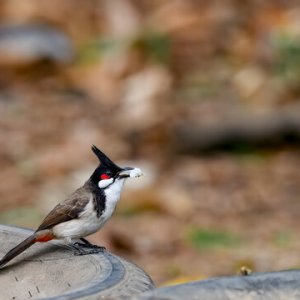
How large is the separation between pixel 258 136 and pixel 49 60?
3.36 m

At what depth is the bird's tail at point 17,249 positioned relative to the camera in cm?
372

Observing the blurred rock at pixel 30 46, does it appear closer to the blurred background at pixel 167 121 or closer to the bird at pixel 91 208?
the blurred background at pixel 167 121

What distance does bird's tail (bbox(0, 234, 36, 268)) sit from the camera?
3721 mm

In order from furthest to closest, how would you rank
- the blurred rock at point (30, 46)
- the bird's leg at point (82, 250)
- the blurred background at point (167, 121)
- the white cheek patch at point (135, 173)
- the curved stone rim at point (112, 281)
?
the blurred rock at point (30, 46) → the blurred background at point (167, 121) → the white cheek patch at point (135, 173) → the bird's leg at point (82, 250) → the curved stone rim at point (112, 281)

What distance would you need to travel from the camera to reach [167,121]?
9750 millimetres

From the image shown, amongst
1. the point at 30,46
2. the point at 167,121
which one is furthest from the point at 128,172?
the point at 30,46

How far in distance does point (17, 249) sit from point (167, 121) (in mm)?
6034

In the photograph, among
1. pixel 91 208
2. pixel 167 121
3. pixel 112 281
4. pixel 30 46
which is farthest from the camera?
pixel 30 46

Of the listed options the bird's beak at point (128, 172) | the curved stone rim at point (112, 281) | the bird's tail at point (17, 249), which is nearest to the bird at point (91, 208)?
the bird's beak at point (128, 172)

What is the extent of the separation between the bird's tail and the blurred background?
6.86 ft

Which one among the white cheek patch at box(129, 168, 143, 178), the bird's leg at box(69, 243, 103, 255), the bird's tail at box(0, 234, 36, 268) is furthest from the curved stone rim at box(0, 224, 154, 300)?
the white cheek patch at box(129, 168, 143, 178)

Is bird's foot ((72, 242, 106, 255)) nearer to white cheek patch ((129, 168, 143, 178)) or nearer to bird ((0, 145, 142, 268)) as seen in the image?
bird ((0, 145, 142, 268))

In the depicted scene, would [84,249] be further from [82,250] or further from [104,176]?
[104,176]

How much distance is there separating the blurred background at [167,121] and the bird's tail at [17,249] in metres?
2.09
